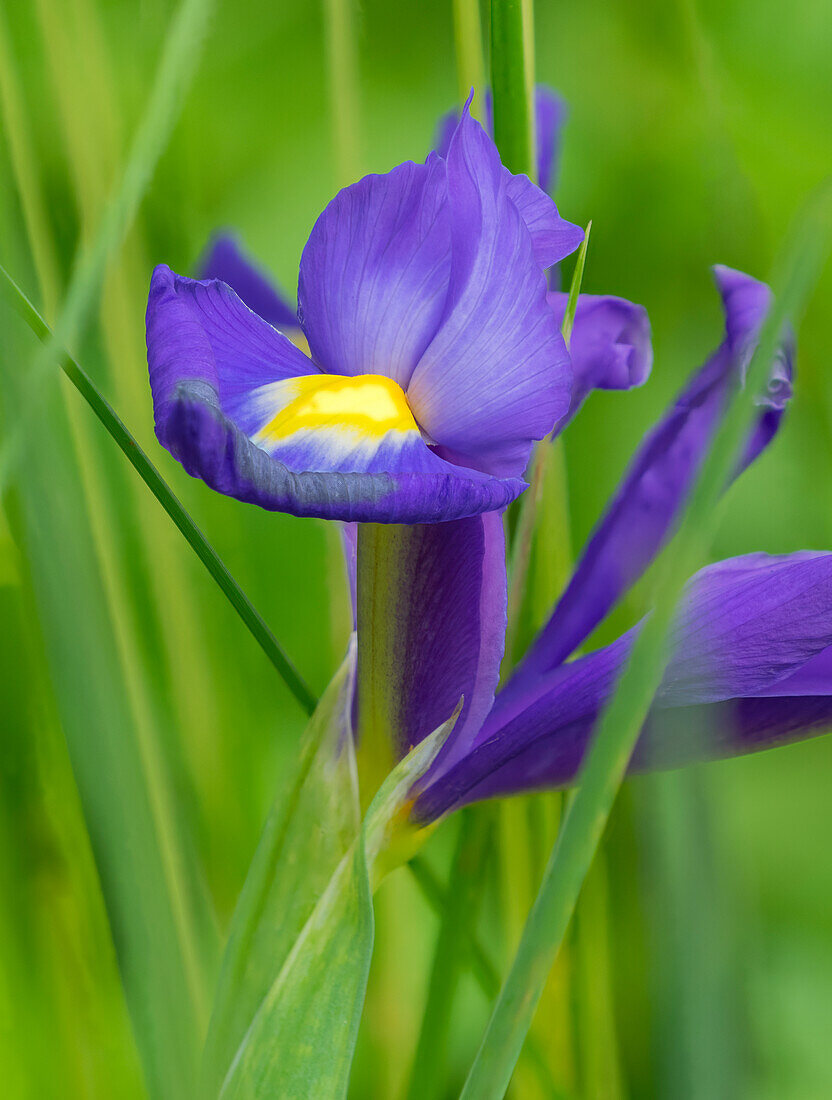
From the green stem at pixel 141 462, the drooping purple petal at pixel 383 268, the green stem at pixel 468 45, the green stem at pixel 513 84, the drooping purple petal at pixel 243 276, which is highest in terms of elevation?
the green stem at pixel 468 45

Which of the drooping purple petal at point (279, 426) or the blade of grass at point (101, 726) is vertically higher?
the drooping purple petal at point (279, 426)

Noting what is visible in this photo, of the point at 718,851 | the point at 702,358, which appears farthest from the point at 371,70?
the point at 718,851

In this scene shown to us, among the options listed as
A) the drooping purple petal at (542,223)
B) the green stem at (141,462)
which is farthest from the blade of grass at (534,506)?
the green stem at (141,462)

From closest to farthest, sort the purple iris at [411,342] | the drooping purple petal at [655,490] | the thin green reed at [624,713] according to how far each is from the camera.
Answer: the thin green reed at [624,713]
the purple iris at [411,342]
the drooping purple petal at [655,490]

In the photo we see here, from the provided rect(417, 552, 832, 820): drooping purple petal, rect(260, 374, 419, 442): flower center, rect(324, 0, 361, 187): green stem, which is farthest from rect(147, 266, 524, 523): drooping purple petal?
rect(324, 0, 361, 187): green stem

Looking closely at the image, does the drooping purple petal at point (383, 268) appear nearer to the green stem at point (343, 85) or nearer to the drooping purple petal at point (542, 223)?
the drooping purple petal at point (542, 223)

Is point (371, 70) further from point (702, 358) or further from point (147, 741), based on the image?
point (147, 741)

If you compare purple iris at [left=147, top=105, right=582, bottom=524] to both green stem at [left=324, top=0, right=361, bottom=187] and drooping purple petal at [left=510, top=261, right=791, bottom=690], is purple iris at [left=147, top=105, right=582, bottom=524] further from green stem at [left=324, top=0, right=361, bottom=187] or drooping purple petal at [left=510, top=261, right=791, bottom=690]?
green stem at [left=324, top=0, right=361, bottom=187]
